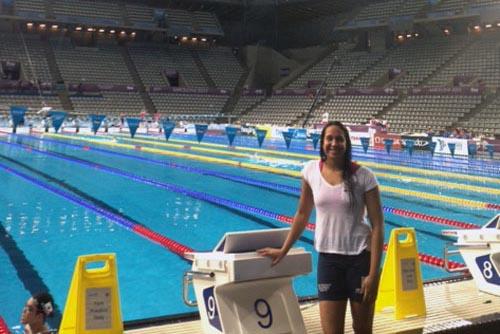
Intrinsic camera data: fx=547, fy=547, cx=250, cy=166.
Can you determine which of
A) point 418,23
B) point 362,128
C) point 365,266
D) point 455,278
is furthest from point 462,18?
point 365,266

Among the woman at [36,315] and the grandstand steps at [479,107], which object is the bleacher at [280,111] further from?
the woman at [36,315]

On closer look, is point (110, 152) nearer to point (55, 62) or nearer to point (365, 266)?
point (365, 266)

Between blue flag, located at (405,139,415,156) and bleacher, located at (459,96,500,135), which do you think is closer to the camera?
blue flag, located at (405,139,415,156)

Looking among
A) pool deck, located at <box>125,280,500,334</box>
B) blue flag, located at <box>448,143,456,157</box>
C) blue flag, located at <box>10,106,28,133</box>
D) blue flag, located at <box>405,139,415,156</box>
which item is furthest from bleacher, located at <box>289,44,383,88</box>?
pool deck, located at <box>125,280,500,334</box>

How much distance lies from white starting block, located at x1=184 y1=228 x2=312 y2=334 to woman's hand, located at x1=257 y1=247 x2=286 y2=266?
0.02 metres

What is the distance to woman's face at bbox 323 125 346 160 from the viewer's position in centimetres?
245

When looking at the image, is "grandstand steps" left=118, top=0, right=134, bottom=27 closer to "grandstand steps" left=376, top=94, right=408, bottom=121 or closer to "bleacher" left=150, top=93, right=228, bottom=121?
"bleacher" left=150, top=93, right=228, bottom=121

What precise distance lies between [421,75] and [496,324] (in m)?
26.7

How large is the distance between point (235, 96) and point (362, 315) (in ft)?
111

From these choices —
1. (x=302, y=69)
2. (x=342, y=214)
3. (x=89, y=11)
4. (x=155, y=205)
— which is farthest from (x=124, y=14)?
(x=342, y=214)

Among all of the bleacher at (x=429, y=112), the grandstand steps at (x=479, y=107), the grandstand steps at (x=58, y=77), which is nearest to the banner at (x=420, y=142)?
the bleacher at (x=429, y=112)

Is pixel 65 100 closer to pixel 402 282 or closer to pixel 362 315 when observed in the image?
pixel 402 282

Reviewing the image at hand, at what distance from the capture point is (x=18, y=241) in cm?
642

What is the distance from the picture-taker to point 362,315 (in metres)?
2.51
